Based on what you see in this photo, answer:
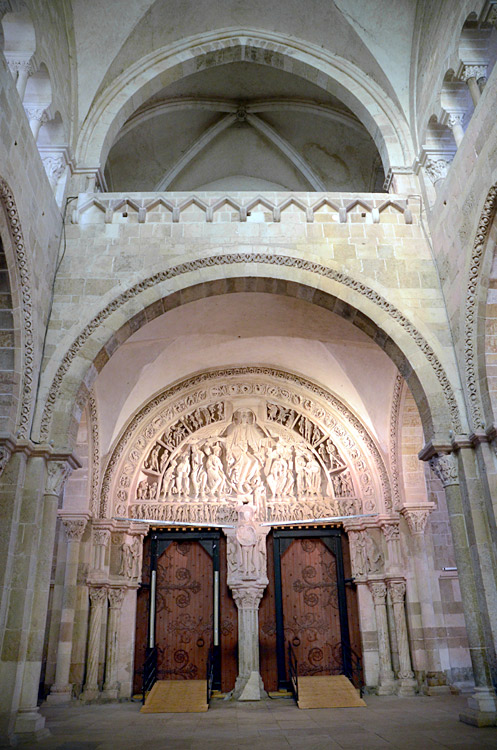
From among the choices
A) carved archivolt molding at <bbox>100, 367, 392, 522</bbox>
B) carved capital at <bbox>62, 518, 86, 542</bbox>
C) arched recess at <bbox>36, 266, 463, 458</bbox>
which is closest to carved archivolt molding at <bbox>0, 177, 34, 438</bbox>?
arched recess at <bbox>36, 266, 463, 458</bbox>

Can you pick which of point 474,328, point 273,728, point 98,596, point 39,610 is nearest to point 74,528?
point 98,596

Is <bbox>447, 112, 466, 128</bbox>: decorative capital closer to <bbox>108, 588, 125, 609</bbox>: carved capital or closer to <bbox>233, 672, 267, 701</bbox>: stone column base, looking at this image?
<bbox>233, 672, 267, 701</bbox>: stone column base

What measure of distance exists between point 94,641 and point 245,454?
162 inches

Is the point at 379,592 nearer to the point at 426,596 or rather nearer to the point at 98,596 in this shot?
the point at 426,596

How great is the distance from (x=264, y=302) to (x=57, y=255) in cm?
324

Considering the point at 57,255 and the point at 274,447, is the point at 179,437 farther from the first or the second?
the point at 57,255

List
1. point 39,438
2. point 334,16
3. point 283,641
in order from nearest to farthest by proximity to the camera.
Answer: point 39,438 → point 334,16 → point 283,641

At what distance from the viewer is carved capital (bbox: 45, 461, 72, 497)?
21.3ft

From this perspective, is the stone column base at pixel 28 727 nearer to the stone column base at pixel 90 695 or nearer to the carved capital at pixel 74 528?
the stone column base at pixel 90 695

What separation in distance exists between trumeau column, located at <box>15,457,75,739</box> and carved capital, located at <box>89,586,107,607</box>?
3.59 meters

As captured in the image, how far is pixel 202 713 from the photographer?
25.4ft

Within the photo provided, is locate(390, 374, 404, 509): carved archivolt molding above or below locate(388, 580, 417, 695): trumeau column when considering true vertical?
above

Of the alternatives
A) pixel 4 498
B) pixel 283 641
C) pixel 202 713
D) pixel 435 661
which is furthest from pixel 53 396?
pixel 435 661

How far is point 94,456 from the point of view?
10.1 m
